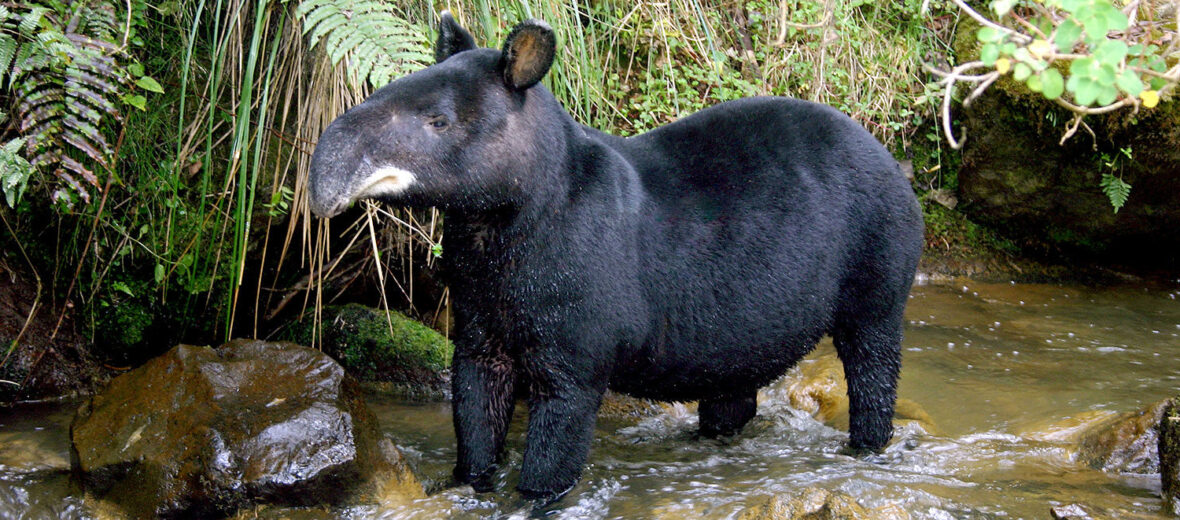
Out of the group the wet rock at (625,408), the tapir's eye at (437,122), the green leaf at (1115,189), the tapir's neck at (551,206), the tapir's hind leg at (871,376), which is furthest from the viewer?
the green leaf at (1115,189)

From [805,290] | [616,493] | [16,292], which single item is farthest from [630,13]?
[16,292]

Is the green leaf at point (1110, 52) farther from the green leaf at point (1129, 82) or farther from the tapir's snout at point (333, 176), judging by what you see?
the tapir's snout at point (333, 176)

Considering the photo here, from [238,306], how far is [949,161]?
5.53 metres

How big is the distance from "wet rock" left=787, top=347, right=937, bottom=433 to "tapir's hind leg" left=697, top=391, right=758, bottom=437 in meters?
0.52

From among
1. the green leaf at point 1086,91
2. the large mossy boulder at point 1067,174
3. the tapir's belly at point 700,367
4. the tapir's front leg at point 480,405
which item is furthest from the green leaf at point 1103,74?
the large mossy boulder at point 1067,174

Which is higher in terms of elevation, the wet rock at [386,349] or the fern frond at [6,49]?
the fern frond at [6,49]

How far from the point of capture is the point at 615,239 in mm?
3832

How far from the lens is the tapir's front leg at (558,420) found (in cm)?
379

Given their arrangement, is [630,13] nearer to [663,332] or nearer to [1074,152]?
[663,332]

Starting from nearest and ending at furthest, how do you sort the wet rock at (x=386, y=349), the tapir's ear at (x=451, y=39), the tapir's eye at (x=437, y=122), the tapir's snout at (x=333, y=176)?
the tapir's snout at (x=333, y=176)
the tapir's eye at (x=437, y=122)
the tapir's ear at (x=451, y=39)
the wet rock at (x=386, y=349)

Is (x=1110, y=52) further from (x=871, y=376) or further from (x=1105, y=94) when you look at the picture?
(x=871, y=376)

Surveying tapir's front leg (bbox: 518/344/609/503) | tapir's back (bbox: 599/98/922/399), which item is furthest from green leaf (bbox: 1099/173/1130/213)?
tapir's front leg (bbox: 518/344/609/503)

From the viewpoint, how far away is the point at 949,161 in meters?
8.09

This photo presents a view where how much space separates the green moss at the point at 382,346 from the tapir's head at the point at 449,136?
2.23 meters
